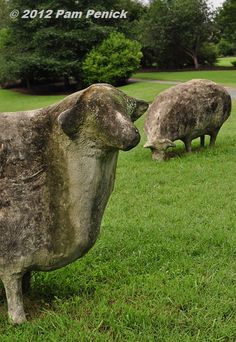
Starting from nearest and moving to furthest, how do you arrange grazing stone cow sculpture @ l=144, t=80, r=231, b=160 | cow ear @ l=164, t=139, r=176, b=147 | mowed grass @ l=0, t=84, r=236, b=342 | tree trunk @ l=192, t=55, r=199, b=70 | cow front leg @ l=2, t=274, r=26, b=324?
cow front leg @ l=2, t=274, r=26, b=324 → mowed grass @ l=0, t=84, r=236, b=342 → cow ear @ l=164, t=139, r=176, b=147 → grazing stone cow sculpture @ l=144, t=80, r=231, b=160 → tree trunk @ l=192, t=55, r=199, b=70

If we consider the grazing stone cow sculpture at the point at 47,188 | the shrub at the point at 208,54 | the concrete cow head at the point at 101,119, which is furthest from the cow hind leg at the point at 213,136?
the shrub at the point at 208,54

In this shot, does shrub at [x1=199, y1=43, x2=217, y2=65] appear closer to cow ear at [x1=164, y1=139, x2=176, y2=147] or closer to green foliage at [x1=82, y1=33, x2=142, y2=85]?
green foliage at [x1=82, y1=33, x2=142, y2=85]

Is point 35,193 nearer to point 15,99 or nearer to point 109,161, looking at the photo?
point 109,161

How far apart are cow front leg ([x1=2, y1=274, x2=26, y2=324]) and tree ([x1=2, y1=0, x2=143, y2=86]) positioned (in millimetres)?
30003

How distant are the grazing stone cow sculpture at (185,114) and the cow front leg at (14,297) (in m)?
5.91

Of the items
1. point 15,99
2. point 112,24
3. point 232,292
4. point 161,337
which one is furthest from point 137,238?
point 112,24

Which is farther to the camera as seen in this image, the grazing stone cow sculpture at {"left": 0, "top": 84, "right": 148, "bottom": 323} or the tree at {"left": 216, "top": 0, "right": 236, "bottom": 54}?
the tree at {"left": 216, "top": 0, "right": 236, "bottom": 54}

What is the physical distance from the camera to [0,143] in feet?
10.5

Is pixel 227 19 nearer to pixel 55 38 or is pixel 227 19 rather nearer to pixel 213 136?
pixel 55 38

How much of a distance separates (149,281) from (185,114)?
18.2 feet

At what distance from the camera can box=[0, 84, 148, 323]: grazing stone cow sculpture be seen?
10.5ft

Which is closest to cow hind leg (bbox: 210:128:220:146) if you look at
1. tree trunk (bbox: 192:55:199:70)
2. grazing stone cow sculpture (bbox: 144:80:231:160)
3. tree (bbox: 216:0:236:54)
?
grazing stone cow sculpture (bbox: 144:80:231:160)

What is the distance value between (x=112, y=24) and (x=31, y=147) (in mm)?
35247

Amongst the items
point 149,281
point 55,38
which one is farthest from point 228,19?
point 149,281
